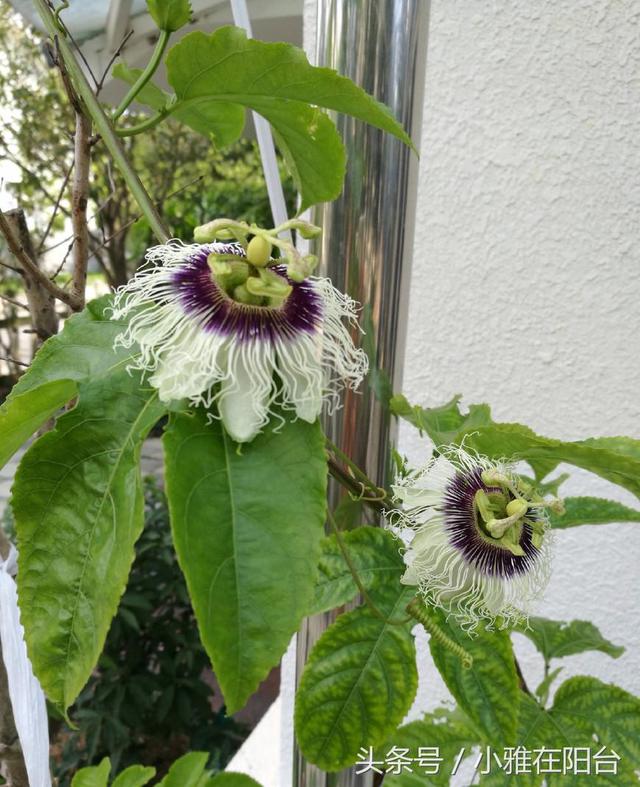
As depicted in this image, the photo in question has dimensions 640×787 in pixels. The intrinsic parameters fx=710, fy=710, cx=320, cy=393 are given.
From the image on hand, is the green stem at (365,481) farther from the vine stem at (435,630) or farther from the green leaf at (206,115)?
the green leaf at (206,115)

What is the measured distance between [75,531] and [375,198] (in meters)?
0.18

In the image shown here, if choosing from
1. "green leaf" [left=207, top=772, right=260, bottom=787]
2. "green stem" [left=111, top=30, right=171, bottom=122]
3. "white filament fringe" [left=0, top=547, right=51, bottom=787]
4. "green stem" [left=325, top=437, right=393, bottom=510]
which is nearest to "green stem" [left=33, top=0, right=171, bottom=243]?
"green stem" [left=111, top=30, right=171, bottom=122]

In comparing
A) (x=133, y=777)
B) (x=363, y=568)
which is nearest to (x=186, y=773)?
(x=133, y=777)

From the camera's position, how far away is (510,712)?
0.35 m

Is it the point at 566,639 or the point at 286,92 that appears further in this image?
the point at 566,639

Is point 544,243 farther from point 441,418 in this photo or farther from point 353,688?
point 353,688

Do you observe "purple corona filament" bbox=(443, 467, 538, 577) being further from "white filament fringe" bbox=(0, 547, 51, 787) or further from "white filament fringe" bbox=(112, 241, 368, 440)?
"white filament fringe" bbox=(0, 547, 51, 787)

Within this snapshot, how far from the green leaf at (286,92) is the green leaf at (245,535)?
14 cm

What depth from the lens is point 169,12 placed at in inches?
12.1

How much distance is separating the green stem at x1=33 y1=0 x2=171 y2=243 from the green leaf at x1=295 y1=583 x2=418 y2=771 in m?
0.20

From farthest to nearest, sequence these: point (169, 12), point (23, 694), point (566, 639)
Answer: point (566, 639) < point (23, 694) < point (169, 12)

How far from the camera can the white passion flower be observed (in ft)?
1.05

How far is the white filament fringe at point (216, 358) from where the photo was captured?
0.22 m

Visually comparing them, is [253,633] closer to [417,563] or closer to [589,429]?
[417,563]
